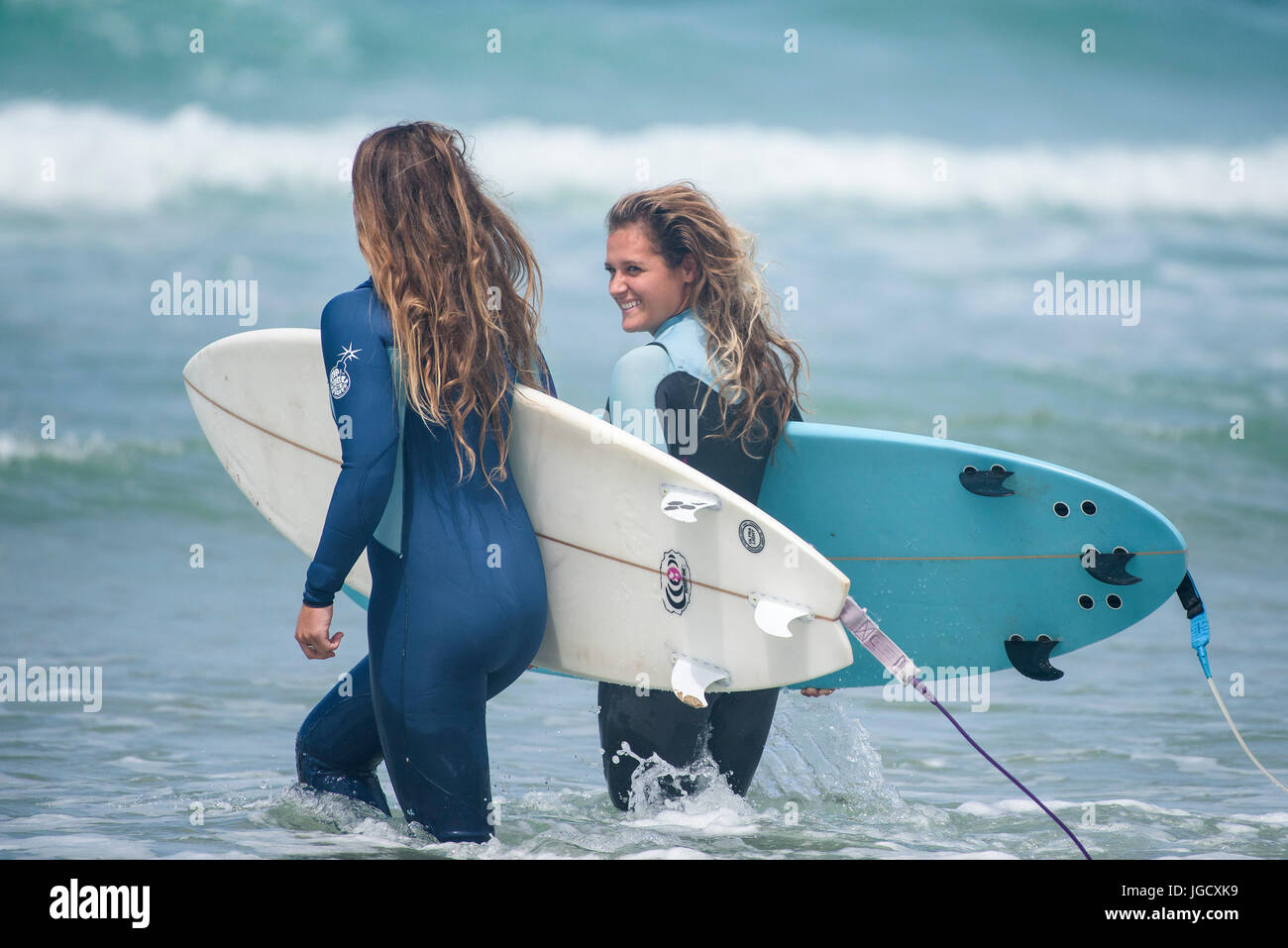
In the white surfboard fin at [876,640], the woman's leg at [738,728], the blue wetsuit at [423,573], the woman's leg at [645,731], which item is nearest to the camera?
the blue wetsuit at [423,573]

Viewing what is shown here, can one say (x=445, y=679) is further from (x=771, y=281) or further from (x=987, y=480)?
(x=771, y=281)

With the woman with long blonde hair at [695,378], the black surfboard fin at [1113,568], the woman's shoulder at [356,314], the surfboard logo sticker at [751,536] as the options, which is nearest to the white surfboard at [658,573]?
the surfboard logo sticker at [751,536]

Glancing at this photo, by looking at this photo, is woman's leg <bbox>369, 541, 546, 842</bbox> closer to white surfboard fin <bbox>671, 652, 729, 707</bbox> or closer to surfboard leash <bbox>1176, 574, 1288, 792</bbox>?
white surfboard fin <bbox>671, 652, 729, 707</bbox>

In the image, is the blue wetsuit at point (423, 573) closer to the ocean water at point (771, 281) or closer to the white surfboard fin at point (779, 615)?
the ocean water at point (771, 281)

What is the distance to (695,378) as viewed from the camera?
2953 millimetres

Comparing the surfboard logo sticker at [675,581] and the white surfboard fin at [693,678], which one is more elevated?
the surfboard logo sticker at [675,581]

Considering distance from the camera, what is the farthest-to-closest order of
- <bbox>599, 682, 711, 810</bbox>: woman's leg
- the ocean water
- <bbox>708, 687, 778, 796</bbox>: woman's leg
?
the ocean water → <bbox>708, 687, 778, 796</bbox>: woman's leg → <bbox>599, 682, 711, 810</bbox>: woman's leg

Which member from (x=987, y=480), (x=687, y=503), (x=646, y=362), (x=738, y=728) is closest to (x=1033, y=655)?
(x=987, y=480)

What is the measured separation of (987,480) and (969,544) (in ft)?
0.60

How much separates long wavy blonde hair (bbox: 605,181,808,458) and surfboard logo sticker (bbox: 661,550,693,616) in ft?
1.04

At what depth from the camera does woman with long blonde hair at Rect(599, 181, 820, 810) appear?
9.73ft

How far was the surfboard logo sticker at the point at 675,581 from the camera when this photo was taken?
116 inches

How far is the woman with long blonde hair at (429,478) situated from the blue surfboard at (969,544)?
1.02 meters

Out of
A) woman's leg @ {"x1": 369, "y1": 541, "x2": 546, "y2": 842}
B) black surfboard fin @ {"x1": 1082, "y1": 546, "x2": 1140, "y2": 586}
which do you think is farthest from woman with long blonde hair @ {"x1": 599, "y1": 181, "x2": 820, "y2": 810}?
black surfboard fin @ {"x1": 1082, "y1": 546, "x2": 1140, "y2": 586}
